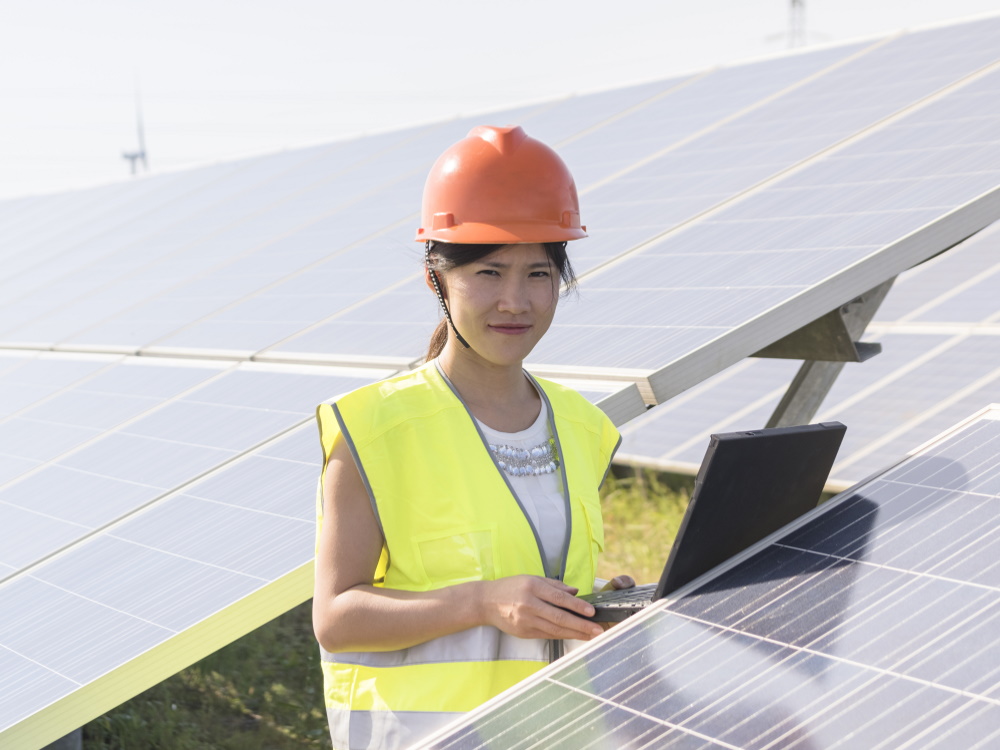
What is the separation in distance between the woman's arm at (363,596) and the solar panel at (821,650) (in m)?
0.36

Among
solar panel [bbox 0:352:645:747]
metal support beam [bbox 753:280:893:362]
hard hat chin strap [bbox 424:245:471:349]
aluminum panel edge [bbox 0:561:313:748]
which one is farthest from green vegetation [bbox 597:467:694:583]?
hard hat chin strap [bbox 424:245:471:349]

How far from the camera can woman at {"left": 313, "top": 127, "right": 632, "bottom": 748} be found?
103 inches

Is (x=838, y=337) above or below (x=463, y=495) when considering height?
below

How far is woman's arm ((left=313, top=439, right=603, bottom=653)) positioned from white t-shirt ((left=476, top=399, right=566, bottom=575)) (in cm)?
30

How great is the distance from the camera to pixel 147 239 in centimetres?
1095

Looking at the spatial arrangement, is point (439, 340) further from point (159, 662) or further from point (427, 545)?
point (159, 662)

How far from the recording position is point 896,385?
921cm

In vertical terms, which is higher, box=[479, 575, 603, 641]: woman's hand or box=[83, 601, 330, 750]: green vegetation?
box=[479, 575, 603, 641]: woman's hand

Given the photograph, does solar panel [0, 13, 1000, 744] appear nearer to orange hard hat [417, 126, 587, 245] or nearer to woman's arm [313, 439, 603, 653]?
woman's arm [313, 439, 603, 653]

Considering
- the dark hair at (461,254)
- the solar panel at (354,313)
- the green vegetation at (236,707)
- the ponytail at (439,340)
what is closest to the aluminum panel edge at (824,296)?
the solar panel at (354,313)

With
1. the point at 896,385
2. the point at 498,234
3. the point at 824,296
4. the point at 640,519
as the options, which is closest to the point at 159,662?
the point at 498,234

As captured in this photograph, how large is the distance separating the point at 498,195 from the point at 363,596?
94 centimetres

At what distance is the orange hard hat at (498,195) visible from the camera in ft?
9.20

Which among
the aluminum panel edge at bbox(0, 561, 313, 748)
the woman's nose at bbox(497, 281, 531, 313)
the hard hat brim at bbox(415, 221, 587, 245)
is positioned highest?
the hard hat brim at bbox(415, 221, 587, 245)
